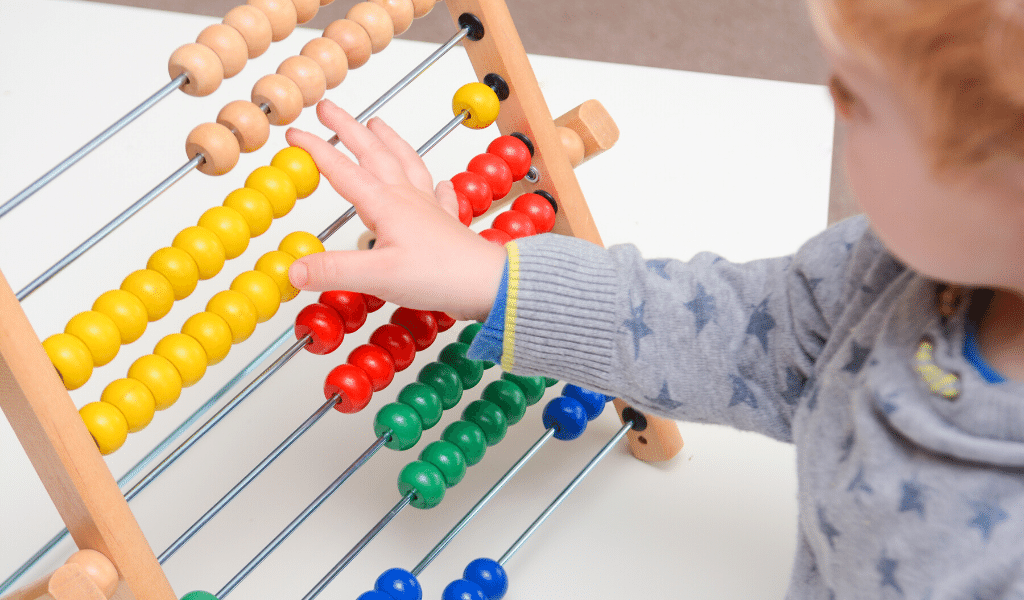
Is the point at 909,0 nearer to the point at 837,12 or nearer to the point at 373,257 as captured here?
the point at 837,12

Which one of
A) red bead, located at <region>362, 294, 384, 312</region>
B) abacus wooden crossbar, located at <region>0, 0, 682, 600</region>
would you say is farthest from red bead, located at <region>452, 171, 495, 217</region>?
red bead, located at <region>362, 294, 384, 312</region>

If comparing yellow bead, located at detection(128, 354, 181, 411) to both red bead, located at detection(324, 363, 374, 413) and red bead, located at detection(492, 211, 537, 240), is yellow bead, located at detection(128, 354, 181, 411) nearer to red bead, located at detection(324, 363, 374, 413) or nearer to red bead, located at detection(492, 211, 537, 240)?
red bead, located at detection(324, 363, 374, 413)

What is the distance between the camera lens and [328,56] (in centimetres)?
69

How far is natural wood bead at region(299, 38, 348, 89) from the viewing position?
68cm

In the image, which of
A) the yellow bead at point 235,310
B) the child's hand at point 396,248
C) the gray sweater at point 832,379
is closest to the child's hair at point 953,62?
the gray sweater at point 832,379

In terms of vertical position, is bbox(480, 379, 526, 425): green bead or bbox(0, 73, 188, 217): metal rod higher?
bbox(0, 73, 188, 217): metal rod

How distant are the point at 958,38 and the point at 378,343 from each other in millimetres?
436

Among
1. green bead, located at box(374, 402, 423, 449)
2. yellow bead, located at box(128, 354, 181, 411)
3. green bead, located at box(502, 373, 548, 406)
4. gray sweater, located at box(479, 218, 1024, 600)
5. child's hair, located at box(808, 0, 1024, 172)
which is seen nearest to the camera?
child's hair, located at box(808, 0, 1024, 172)

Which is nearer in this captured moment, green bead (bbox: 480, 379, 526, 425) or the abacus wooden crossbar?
the abacus wooden crossbar

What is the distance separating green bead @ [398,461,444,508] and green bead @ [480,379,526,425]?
0.28ft

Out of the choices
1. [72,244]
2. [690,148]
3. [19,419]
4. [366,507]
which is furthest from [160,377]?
[690,148]

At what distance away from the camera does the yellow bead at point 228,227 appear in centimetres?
62

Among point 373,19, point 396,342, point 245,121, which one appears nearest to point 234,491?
Result: point 396,342

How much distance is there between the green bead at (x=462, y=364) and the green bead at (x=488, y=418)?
19mm
